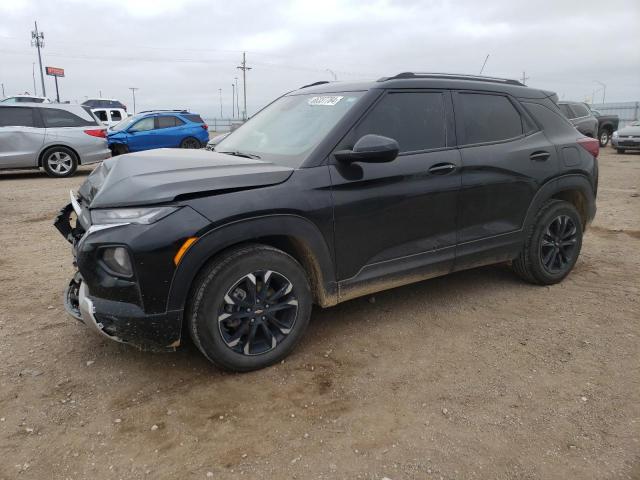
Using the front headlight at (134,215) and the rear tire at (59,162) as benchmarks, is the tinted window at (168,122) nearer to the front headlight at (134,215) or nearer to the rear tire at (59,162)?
the rear tire at (59,162)

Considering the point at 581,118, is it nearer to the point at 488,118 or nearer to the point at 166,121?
the point at 166,121

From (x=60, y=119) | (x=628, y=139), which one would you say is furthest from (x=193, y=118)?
(x=628, y=139)

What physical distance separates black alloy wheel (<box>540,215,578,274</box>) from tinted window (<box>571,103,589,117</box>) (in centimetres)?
1432

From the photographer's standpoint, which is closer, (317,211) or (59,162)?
(317,211)

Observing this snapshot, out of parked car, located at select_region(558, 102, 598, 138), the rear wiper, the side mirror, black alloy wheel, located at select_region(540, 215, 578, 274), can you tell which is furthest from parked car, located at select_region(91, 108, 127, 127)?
the side mirror

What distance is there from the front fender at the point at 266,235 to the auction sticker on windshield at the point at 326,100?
1008 mm

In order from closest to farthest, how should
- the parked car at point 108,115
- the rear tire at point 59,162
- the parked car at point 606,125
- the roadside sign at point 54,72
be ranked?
1. the rear tire at point 59,162
2. the parked car at point 108,115
3. the parked car at point 606,125
4. the roadside sign at point 54,72

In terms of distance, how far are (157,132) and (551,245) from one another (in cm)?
1322

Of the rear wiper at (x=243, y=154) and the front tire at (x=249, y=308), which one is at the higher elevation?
the rear wiper at (x=243, y=154)

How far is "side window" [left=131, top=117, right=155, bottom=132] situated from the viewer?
48.4ft

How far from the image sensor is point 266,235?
9.14ft

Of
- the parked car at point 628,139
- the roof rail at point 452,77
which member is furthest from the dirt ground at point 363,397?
the parked car at point 628,139

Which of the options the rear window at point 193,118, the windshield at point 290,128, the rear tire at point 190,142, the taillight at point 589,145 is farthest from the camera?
the rear window at point 193,118

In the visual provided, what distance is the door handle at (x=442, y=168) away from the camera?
3.40 m
